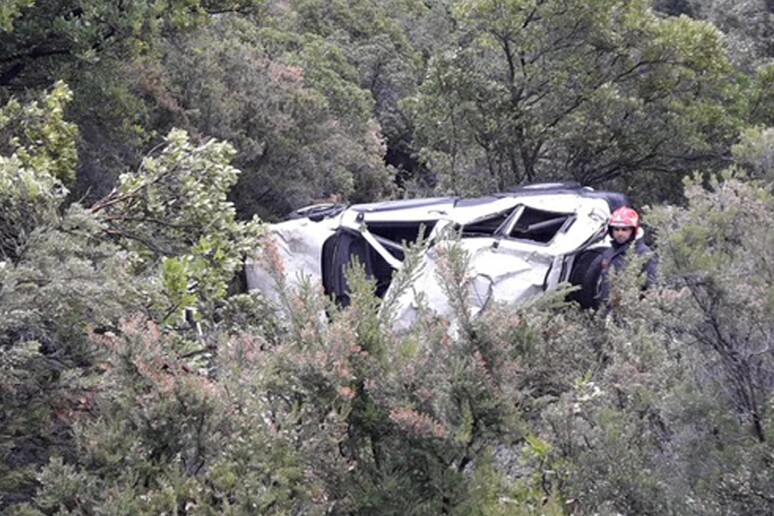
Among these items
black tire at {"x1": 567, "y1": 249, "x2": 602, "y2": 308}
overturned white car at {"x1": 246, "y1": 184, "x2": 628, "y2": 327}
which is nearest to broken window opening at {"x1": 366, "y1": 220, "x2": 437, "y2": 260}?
overturned white car at {"x1": 246, "y1": 184, "x2": 628, "y2": 327}

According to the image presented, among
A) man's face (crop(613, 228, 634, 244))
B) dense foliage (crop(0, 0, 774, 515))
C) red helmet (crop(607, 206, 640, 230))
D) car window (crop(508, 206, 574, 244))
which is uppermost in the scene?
dense foliage (crop(0, 0, 774, 515))

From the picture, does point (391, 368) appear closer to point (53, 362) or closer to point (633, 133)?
point (53, 362)

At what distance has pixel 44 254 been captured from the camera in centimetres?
418

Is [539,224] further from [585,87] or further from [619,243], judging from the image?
[585,87]

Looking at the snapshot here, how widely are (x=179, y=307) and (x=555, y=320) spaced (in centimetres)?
239

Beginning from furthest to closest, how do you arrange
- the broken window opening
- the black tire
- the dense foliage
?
the broken window opening
the black tire
the dense foliage

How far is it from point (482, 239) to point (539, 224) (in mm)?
726

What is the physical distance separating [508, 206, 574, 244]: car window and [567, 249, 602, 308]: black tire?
51 cm

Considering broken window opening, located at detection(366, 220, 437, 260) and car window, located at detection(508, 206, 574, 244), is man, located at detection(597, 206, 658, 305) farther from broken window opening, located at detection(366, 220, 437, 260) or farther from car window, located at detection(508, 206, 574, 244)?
broken window opening, located at detection(366, 220, 437, 260)

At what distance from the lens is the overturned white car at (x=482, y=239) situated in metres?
8.45

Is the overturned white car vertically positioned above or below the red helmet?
below

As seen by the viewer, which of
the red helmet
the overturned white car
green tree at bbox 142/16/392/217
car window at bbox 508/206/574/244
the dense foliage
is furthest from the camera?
green tree at bbox 142/16/392/217

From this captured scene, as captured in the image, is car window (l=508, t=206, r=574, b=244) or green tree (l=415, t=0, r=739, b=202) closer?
car window (l=508, t=206, r=574, b=244)

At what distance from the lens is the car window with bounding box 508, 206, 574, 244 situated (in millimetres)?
9125
